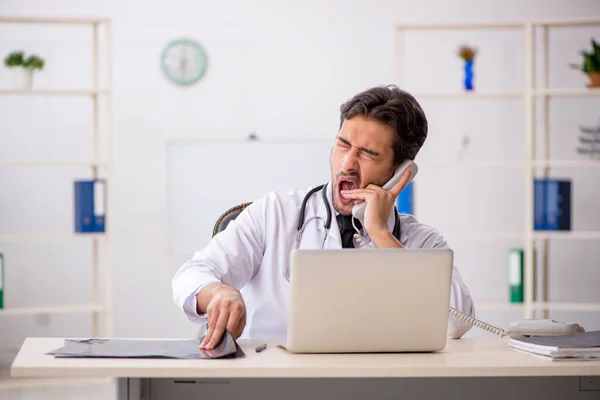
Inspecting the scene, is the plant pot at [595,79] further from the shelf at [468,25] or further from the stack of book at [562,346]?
the stack of book at [562,346]

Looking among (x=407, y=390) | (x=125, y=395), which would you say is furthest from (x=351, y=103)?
(x=125, y=395)

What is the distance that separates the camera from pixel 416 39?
5410 millimetres

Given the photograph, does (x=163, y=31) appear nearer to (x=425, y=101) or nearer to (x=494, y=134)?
(x=425, y=101)

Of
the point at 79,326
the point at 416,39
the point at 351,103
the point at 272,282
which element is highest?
the point at 416,39

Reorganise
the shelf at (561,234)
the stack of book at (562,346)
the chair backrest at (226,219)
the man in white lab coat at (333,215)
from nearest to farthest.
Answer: the stack of book at (562,346) < the man in white lab coat at (333,215) < the chair backrest at (226,219) < the shelf at (561,234)

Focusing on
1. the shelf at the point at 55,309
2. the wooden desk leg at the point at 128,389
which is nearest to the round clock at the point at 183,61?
the shelf at the point at 55,309

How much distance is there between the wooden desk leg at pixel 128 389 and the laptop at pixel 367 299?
298mm

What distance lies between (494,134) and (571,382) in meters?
3.79

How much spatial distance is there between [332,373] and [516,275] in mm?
3489

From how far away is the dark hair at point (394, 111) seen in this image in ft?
7.76

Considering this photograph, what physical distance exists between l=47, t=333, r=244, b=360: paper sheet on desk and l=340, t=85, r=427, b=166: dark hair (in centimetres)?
89

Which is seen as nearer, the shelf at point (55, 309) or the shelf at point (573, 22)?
the shelf at point (573, 22)

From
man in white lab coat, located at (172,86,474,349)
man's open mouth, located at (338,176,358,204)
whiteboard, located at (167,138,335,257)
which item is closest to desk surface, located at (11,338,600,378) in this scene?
man in white lab coat, located at (172,86,474,349)

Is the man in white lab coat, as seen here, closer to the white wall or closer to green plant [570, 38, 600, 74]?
green plant [570, 38, 600, 74]
